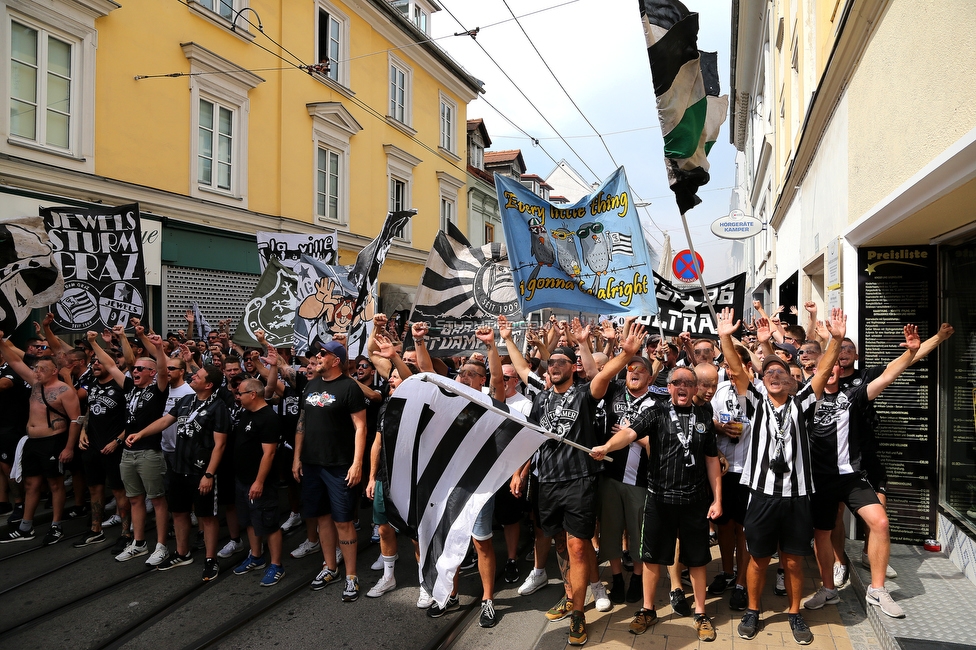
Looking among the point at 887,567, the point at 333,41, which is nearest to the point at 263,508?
the point at 887,567

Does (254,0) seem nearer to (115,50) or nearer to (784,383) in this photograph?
(115,50)

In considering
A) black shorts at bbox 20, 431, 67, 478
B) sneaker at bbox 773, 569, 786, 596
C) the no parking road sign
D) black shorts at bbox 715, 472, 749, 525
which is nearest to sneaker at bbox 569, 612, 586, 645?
black shorts at bbox 715, 472, 749, 525

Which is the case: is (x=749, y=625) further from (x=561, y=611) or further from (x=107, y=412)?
(x=107, y=412)

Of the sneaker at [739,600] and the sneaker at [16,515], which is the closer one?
the sneaker at [739,600]

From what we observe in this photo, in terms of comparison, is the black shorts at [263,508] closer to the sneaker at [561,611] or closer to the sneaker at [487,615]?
the sneaker at [487,615]

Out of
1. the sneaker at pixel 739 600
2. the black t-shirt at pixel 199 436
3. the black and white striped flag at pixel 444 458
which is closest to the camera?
the black and white striped flag at pixel 444 458

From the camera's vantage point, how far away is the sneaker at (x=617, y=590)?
5.36 meters

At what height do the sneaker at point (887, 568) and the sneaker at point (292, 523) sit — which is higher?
the sneaker at point (887, 568)

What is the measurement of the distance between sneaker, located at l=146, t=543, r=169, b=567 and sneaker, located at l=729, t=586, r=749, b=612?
5.15m

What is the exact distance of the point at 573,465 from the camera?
16.0ft

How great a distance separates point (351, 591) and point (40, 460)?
4230mm

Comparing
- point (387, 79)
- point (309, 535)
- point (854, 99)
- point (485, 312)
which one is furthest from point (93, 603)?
point (387, 79)

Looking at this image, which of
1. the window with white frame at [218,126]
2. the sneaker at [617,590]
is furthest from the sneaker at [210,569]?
the window with white frame at [218,126]

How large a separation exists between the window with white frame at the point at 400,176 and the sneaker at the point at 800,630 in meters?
18.6
